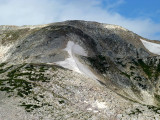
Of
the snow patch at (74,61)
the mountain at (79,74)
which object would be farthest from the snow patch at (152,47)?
the snow patch at (74,61)

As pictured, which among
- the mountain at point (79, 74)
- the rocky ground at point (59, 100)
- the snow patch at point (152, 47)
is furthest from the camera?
the snow patch at point (152, 47)

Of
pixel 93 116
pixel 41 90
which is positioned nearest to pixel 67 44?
pixel 41 90

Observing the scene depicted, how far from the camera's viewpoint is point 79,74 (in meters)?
64.6

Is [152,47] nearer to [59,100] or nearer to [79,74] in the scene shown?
[79,74]

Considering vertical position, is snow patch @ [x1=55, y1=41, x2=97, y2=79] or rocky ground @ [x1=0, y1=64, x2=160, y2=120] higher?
snow patch @ [x1=55, y1=41, x2=97, y2=79]

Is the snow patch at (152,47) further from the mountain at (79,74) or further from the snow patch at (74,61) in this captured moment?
the snow patch at (74,61)

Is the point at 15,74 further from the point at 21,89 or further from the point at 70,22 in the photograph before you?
the point at 70,22

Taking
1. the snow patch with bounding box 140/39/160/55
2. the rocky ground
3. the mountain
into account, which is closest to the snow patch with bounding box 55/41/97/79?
the mountain

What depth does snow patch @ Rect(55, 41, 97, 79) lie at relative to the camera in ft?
229

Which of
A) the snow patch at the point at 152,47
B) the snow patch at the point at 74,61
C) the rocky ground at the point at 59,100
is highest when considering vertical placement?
the snow patch at the point at 152,47

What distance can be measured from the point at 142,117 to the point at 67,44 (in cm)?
4955

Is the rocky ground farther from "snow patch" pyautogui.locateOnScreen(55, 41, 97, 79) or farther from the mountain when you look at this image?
"snow patch" pyautogui.locateOnScreen(55, 41, 97, 79)

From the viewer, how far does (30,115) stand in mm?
44844

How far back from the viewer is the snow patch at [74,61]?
69.9 m
